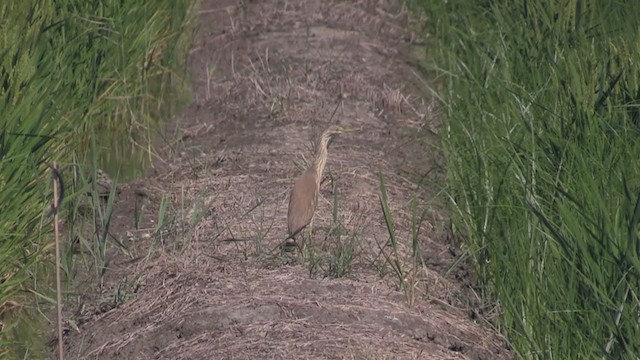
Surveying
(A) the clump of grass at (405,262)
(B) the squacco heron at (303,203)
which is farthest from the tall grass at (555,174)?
(B) the squacco heron at (303,203)

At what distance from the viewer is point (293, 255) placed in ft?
17.6

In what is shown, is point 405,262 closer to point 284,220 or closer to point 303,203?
point 303,203

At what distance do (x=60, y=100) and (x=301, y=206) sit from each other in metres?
1.53

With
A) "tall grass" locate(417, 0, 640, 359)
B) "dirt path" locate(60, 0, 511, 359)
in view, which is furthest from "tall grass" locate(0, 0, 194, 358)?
"tall grass" locate(417, 0, 640, 359)

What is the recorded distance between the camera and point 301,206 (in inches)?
205

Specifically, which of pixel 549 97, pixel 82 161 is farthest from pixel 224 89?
pixel 549 97

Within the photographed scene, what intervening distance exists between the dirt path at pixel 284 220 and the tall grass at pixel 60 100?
0.29 m

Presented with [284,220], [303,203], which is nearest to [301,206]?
[303,203]

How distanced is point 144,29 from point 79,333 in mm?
2761

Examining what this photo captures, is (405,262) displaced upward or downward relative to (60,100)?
downward

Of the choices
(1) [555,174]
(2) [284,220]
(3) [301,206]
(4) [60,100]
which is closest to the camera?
(3) [301,206]

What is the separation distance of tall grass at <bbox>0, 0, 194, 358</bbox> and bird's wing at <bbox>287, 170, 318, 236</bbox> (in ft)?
2.44

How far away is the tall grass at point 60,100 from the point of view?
18.0ft

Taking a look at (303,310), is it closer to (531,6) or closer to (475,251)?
(475,251)
